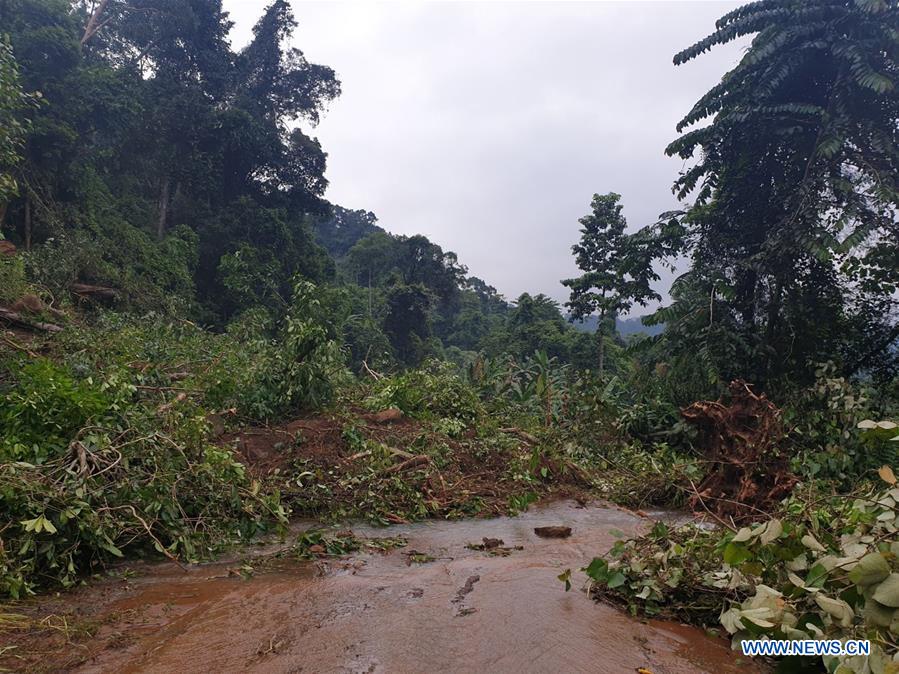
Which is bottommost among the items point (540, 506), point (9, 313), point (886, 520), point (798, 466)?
point (540, 506)

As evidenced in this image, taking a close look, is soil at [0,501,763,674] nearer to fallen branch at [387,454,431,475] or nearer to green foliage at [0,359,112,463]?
green foliage at [0,359,112,463]

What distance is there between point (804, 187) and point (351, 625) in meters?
8.99

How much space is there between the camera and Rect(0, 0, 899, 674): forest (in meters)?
2.94

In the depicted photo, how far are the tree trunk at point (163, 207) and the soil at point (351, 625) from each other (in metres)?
18.0

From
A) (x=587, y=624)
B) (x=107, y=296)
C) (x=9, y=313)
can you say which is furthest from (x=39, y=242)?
(x=587, y=624)

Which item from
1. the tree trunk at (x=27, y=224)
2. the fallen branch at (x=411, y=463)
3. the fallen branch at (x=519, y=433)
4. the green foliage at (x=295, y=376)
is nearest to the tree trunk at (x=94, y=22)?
the tree trunk at (x=27, y=224)

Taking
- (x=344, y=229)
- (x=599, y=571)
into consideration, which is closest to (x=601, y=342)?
(x=599, y=571)

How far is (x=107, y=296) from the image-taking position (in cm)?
Result: 1321

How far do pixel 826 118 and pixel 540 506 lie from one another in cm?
728

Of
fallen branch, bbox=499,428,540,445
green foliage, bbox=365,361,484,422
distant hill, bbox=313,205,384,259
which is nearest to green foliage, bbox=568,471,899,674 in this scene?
fallen branch, bbox=499,428,540,445

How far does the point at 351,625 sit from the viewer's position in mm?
2805

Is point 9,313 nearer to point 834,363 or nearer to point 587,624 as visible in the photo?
point 587,624

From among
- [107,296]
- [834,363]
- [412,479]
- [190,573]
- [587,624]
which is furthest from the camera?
[107,296]

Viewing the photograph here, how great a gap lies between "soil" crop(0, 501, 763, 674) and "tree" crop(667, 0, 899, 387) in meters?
6.72
